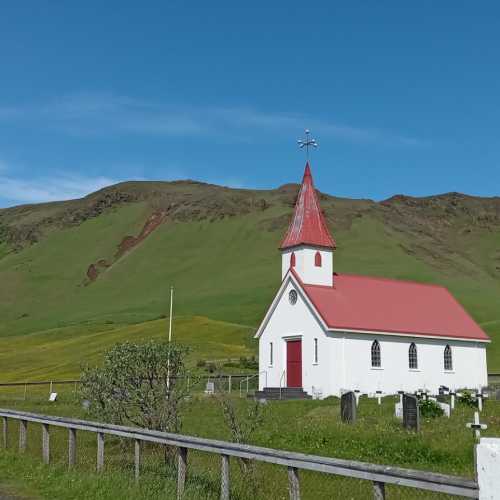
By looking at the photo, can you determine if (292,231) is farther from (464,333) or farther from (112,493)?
(112,493)

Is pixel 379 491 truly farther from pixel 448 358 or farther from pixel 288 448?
pixel 448 358

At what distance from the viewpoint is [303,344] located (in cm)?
4156

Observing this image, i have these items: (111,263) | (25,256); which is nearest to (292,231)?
(111,263)

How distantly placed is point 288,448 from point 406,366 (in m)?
24.6

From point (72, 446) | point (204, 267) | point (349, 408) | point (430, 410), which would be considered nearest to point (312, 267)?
point (430, 410)

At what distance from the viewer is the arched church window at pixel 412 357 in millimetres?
43216

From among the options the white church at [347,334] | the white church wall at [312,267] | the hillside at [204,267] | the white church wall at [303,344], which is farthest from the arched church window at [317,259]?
the hillside at [204,267]

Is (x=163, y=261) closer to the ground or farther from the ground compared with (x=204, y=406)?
farther from the ground

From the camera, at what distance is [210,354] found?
60656 mm

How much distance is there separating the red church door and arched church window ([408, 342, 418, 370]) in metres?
6.74

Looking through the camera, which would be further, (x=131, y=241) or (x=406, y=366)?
(x=131, y=241)

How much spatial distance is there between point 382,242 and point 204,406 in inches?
5063

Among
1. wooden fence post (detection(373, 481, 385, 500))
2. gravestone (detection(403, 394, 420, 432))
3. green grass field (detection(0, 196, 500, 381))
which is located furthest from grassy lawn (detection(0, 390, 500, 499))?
green grass field (detection(0, 196, 500, 381))

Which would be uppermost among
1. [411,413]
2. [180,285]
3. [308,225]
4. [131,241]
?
[131,241]
